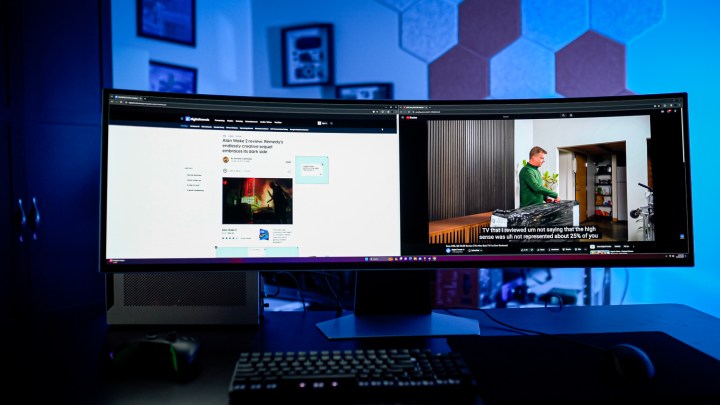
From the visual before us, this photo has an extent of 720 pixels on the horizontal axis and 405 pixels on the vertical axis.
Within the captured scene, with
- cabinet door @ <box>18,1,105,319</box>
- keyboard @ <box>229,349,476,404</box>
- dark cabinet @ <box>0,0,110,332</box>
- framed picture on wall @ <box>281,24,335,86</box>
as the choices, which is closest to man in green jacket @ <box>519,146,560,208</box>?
keyboard @ <box>229,349,476,404</box>

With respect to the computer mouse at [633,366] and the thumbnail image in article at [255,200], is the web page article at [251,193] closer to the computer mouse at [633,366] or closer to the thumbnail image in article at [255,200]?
the thumbnail image in article at [255,200]

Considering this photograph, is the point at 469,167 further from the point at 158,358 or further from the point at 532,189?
the point at 158,358

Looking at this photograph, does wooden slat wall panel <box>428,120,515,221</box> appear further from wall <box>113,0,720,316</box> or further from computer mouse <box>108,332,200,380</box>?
wall <box>113,0,720,316</box>

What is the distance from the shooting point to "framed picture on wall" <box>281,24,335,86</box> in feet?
9.70

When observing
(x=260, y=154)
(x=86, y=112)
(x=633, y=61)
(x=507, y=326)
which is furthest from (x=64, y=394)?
(x=633, y=61)

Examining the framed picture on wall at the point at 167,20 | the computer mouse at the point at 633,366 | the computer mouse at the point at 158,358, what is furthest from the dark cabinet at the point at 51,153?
the computer mouse at the point at 633,366

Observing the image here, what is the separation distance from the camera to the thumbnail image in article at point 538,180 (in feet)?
2.78

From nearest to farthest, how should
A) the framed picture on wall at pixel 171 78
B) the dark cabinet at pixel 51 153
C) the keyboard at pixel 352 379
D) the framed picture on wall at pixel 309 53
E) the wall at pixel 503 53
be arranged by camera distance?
A: the keyboard at pixel 352 379 < the wall at pixel 503 53 < the dark cabinet at pixel 51 153 < the framed picture on wall at pixel 171 78 < the framed picture on wall at pixel 309 53

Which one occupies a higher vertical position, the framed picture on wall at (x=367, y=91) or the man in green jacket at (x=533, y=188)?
the framed picture on wall at (x=367, y=91)

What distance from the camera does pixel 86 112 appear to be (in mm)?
2314

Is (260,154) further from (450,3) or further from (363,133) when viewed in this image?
(450,3)

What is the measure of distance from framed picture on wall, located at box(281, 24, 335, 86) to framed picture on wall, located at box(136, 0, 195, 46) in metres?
0.57

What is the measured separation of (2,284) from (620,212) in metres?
2.26

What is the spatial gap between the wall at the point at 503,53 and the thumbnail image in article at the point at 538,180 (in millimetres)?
1212
